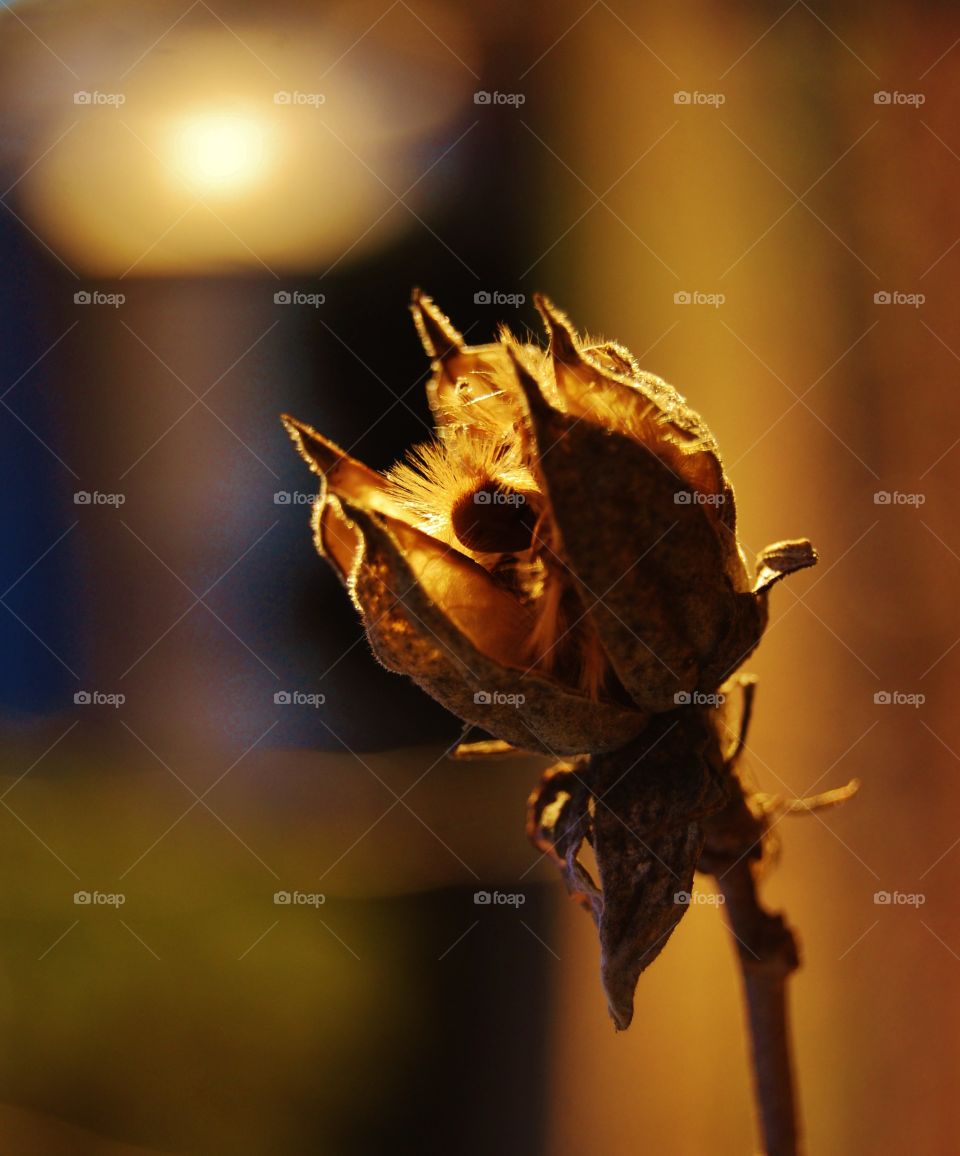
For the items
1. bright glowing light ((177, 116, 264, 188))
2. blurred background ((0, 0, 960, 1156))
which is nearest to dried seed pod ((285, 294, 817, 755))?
blurred background ((0, 0, 960, 1156))

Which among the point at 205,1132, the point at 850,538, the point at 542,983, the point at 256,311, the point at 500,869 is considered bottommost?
the point at 205,1132

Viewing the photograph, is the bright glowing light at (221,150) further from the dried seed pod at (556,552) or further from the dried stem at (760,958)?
the dried stem at (760,958)

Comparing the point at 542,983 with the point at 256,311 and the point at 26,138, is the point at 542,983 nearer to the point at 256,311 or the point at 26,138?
the point at 256,311

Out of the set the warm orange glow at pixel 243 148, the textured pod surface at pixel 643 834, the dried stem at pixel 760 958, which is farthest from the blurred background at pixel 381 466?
the textured pod surface at pixel 643 834

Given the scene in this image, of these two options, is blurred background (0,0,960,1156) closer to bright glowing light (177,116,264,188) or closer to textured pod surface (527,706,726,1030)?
bright glowing light (177,116,264,188)

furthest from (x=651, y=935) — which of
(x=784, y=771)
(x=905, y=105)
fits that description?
(x=905, y=105)

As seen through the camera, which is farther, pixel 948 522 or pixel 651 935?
pixel 948 522
